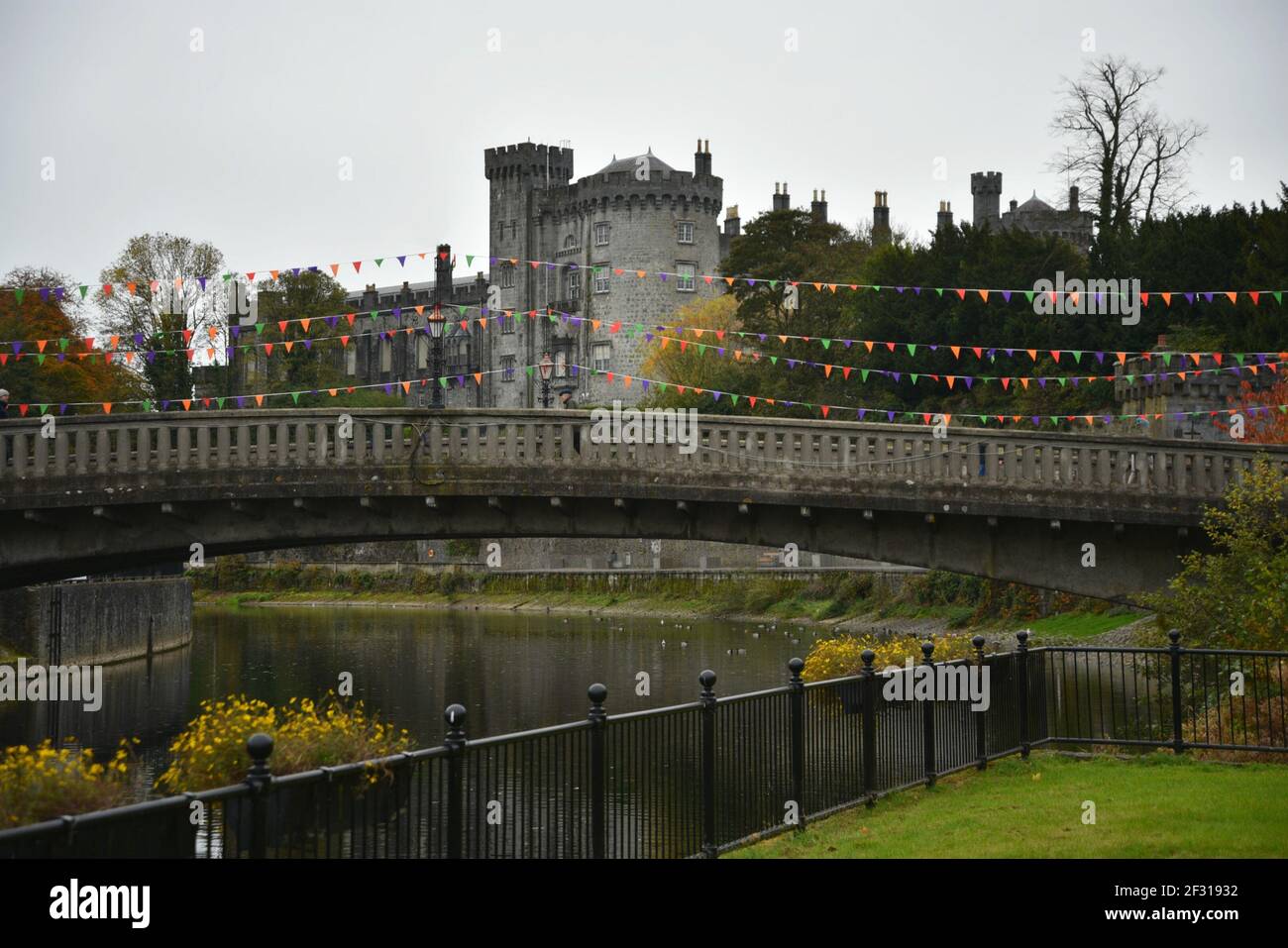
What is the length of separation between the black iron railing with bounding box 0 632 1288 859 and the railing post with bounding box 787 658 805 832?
0.02m

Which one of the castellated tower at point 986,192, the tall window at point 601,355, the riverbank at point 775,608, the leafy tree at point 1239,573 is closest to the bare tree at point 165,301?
the riverbank at point 775,608

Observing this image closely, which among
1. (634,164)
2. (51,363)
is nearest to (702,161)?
(634,164)

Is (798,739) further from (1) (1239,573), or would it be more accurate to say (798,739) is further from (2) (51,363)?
(2) (51,363)

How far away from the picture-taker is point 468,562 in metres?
89.2

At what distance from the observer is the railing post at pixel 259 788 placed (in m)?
9.29

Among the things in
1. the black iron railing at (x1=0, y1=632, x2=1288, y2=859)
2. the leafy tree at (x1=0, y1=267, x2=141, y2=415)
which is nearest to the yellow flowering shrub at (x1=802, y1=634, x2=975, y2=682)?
the black iron railing at (x1=0, y1=632, x2=1288, y2=859)

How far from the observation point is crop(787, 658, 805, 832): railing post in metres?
15.7

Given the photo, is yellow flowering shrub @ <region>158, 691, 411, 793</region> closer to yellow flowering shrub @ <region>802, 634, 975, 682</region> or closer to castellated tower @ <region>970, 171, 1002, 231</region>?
yellow flowering shrub @ <region>802, 634, 975, 682</region>

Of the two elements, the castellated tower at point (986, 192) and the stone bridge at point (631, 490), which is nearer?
the stone bridge at point (631, 490)

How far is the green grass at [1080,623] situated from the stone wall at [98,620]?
27878 mm

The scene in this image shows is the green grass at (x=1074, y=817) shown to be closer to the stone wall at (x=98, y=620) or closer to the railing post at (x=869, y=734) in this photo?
the railing post at (x=869, y=734)
